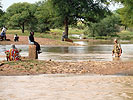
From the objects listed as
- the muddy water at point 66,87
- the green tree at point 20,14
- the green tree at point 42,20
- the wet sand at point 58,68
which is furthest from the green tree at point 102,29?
the muddy water at point 66,87

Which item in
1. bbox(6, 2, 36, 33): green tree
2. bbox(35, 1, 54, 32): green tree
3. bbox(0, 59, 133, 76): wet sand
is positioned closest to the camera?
bbox(0, 59, 133, 76): wet sand

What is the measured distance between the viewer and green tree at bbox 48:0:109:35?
57.3 m

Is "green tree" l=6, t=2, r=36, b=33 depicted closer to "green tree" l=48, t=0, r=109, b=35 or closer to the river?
"green tree" l=48, t=0, r=109, b=35

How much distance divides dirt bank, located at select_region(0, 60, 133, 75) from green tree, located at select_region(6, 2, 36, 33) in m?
66.3

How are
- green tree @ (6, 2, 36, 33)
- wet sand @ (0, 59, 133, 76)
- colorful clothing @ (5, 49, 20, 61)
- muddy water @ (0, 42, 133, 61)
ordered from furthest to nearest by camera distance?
1. green tree @ (6, 2, 36, 33)
2. muddy water @ (0, 42, 133, 61)
3. colorful clothing @ (5, 49, 20, 61)
4. wet sand @ (0, 59, 133, 76)

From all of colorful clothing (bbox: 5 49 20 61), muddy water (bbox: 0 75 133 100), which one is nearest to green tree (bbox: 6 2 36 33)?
colorful clothing (bbox: 5 49 20 61)

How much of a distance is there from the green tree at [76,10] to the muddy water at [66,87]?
42.5 m

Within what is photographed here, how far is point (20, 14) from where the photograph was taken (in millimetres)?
85812

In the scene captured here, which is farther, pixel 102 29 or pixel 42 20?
pixel 102 29

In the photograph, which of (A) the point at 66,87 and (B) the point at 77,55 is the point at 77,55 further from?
(A) the point at 66,87

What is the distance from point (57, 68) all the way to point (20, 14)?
7054cm

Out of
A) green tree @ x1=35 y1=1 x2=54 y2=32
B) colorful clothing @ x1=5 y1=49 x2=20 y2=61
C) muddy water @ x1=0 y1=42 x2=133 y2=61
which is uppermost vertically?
green tree @ x1=35 y1=1 x2=54 y2=32

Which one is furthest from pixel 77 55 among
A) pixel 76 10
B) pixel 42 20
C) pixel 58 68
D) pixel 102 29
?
pixel 102 29

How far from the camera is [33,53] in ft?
67.2
